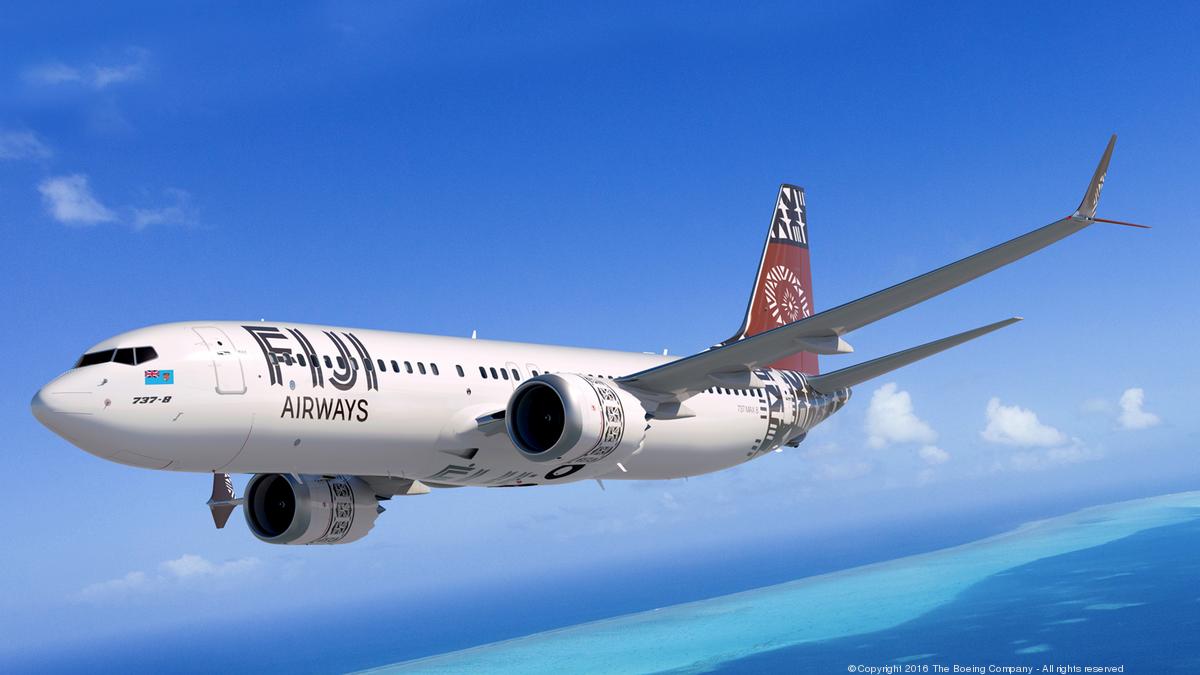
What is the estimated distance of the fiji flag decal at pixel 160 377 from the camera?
1873 cm

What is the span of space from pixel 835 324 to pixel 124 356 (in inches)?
589

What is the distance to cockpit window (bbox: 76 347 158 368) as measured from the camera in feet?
62.1

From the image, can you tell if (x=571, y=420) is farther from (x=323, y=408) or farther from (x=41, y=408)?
(x=41, y=408)

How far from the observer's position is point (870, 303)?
21.9 meters

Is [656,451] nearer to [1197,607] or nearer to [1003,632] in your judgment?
[1003,632]

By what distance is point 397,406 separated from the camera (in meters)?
21.5

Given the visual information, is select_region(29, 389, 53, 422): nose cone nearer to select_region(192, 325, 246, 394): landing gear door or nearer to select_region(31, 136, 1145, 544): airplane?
select_region(31, 136, 1145, 544): airplane

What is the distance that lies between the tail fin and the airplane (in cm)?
627

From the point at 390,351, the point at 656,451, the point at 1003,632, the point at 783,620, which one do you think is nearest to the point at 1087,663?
the point at 1003,632

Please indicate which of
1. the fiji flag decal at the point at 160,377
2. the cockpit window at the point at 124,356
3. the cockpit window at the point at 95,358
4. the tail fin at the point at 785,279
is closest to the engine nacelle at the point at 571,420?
the fiji flag decal at the point at 160,377

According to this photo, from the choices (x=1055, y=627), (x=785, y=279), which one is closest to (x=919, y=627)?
(x=1055, y=627)

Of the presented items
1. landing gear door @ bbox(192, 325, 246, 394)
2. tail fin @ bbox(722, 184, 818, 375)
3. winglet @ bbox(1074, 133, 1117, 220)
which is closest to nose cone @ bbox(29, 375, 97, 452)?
landing gear door @ bbox(192, 325, 246, 394)

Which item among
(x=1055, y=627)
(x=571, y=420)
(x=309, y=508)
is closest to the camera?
(x=571, y=420)

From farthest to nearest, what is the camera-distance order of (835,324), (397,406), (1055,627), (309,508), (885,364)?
(1055,627) → (885,364) → (309,508) → (835,324) → (397,406)
